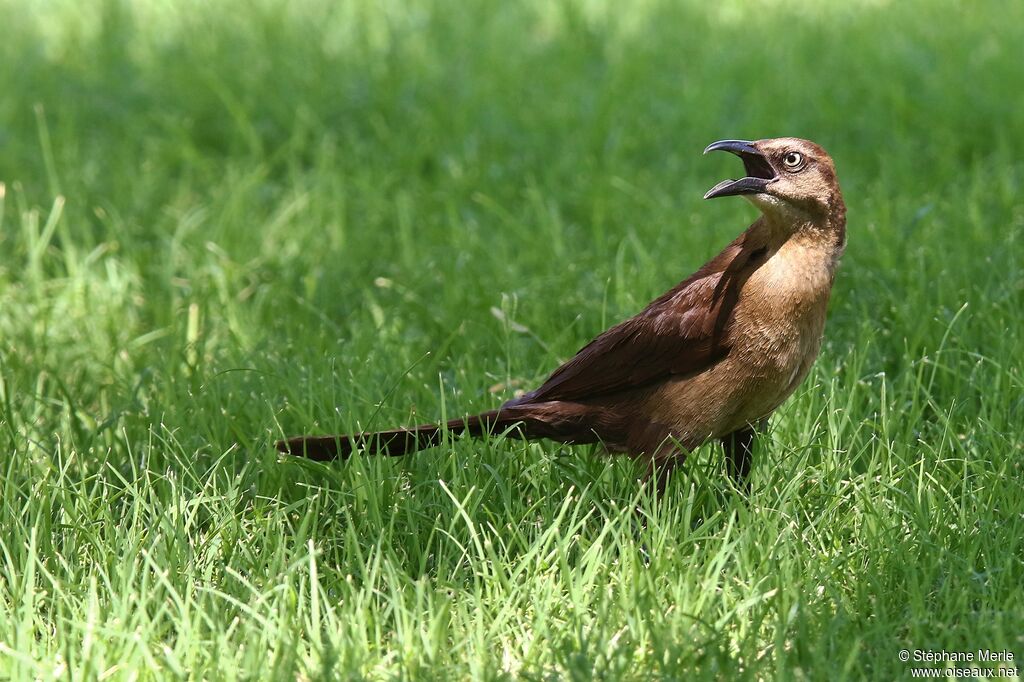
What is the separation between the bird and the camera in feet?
10.9

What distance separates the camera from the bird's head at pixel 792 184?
3.31 metres

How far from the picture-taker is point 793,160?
3.32 metres

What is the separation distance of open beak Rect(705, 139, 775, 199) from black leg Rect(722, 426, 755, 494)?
0.69m

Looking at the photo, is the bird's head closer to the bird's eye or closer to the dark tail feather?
the bird's eye

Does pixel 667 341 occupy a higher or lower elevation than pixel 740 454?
higher

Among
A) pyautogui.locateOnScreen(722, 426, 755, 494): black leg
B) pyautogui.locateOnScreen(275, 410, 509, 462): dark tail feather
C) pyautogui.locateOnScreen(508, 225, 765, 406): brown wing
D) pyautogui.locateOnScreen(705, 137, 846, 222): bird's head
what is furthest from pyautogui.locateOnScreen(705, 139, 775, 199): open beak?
pyautogui.locateOnScreen(275, 410, 509, 462): dark tail feather

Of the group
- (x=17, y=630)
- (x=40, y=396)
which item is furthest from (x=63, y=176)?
(x=17, y=630)

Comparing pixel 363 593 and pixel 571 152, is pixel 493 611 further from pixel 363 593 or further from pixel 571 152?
pixel 571 152

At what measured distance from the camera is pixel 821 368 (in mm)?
4098

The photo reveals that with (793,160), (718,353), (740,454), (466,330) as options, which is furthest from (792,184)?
(466,330)

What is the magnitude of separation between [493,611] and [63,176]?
13.2 ft

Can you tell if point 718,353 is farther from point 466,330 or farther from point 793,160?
point 466,330

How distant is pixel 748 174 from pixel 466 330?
5.13 feet

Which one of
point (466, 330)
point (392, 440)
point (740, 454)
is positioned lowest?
point (740, 454)
